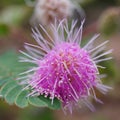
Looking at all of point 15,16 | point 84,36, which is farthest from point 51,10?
point 15,16

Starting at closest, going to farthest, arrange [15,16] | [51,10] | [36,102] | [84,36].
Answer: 1. [36,102]
2. [51,10]
3. [84,36]
4. [15,16]

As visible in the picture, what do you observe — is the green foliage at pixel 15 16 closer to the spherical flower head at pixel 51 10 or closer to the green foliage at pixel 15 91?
the spherical flower head at pixel 51 10

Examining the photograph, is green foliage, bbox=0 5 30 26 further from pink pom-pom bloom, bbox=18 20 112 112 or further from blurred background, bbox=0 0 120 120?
pink pom-pom bloom, bbox=18 20 112 112

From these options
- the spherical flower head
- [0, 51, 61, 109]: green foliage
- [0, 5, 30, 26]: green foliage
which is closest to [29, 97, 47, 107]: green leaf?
[0, 51, 61, 109]: green foliage

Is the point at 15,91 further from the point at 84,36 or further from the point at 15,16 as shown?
the point at 15,16

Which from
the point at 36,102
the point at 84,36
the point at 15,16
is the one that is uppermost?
the point at 15,16

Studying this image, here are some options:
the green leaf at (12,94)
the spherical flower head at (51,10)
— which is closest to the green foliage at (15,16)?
the spherical flower head at (51,10)

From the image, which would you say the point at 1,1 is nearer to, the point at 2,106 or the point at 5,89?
the point at 2,106
